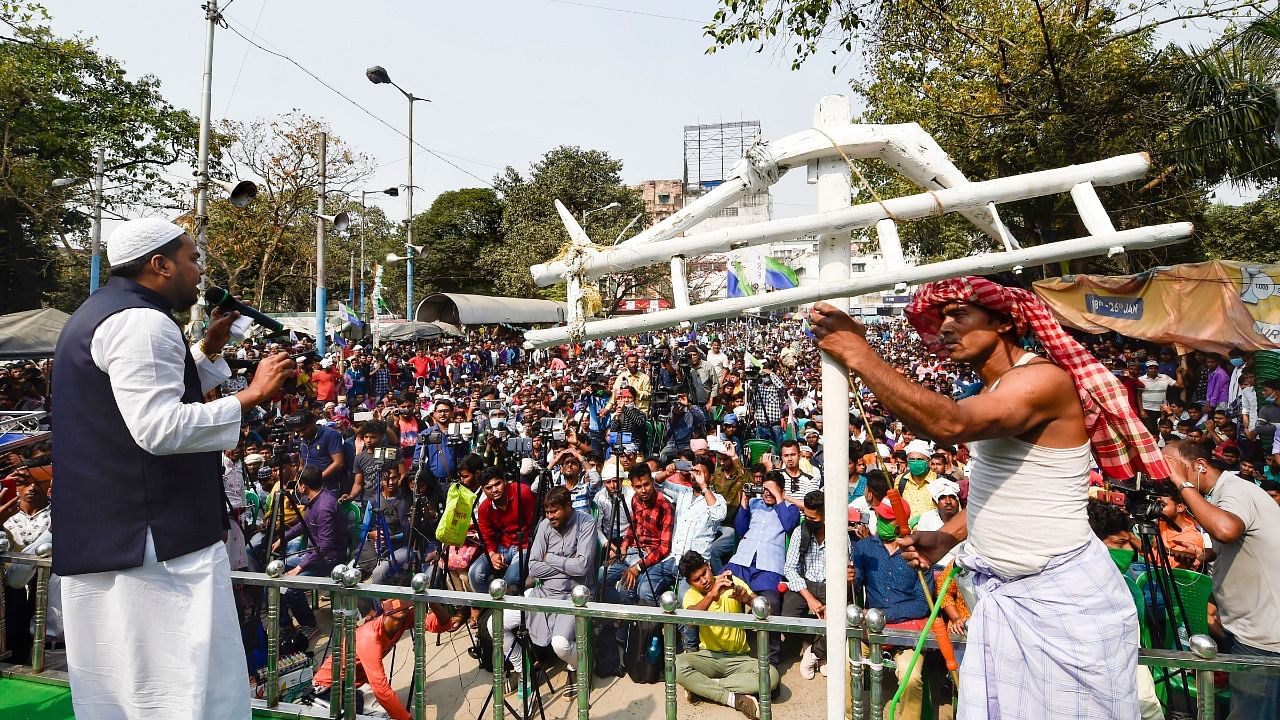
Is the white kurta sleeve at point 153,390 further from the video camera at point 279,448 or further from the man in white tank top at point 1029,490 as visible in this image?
the video camera at point 279,448

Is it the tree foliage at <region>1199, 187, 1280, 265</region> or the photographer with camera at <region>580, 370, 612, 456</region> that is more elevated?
the tree foliage at <region>1199, 187, 1280, 265</region>

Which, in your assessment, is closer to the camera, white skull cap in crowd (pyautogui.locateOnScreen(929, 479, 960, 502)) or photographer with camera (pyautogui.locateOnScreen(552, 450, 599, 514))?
white skull cap in crowd (pyautogui.locateOnScreen(929, 479, 960, 502))

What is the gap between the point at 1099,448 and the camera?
6.18ft

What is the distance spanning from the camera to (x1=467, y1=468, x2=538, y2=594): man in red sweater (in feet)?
18.4

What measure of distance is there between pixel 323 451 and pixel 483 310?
19705 mm

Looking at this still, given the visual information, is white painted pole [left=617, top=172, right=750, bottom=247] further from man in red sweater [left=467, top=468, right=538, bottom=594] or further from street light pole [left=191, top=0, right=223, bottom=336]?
street light pole [left=191, top=0, right=223, bottom=336]

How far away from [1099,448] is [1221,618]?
2383 millimetres

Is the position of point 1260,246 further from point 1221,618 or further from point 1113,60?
point 1221,618

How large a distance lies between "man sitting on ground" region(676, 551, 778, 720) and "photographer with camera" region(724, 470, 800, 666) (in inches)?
9.0

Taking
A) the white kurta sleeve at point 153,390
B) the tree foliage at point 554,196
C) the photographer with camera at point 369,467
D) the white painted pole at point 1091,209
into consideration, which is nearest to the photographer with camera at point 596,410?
the photographer with camera at point 369,467

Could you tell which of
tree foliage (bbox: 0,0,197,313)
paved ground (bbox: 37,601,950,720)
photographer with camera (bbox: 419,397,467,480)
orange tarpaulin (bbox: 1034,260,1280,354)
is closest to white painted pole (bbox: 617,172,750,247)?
paved ground (bbox: 37,601,950,720)

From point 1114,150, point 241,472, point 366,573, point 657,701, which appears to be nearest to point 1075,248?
point 657,701

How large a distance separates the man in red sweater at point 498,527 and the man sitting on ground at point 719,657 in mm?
1479

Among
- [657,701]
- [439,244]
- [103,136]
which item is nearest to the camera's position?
[657,701]
